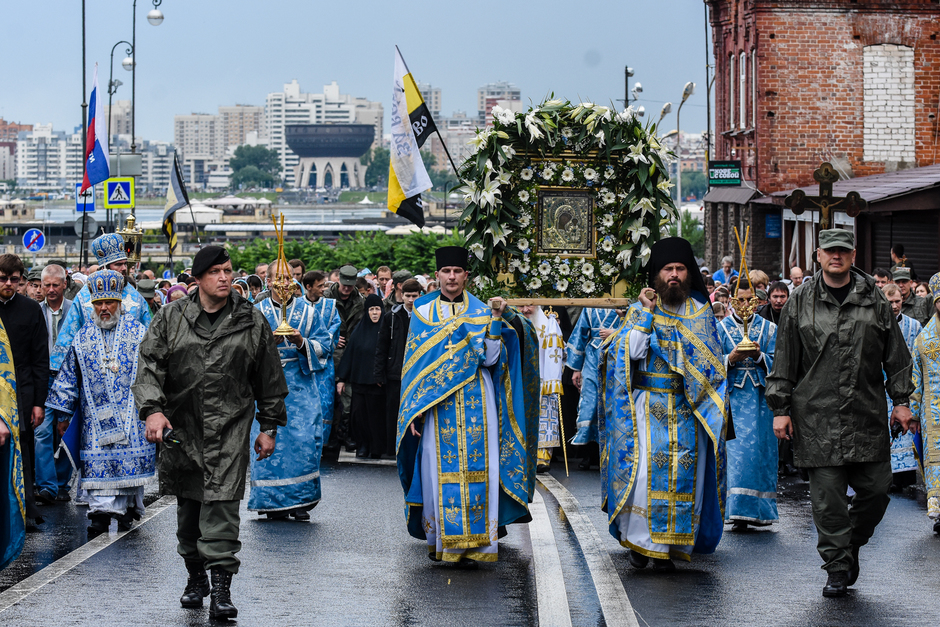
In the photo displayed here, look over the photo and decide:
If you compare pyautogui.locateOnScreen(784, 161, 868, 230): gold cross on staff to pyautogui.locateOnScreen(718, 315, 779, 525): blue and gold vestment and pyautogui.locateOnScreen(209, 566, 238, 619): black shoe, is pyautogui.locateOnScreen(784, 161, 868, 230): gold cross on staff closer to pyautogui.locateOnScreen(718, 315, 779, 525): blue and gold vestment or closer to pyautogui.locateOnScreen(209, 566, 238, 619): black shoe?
pyautogui.locateOnScreen(718, 315, 779, 525): blue and gold vestment

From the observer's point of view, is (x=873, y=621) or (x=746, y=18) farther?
(x=746, y=18)

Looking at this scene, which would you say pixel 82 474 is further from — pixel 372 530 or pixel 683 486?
pixel 683 486

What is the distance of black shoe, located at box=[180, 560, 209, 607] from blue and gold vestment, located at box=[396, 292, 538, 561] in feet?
5.10

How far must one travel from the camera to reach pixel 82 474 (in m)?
9.90

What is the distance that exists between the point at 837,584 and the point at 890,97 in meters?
26.2

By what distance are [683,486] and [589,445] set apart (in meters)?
5.20

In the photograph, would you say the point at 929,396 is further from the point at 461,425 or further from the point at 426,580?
the point at 426,580

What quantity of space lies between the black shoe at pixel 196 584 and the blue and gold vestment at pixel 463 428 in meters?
1.56

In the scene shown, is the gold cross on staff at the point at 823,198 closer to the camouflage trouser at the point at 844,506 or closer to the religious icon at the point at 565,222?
the religious icon at the point at 565,222

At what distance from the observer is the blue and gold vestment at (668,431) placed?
27.7 ft

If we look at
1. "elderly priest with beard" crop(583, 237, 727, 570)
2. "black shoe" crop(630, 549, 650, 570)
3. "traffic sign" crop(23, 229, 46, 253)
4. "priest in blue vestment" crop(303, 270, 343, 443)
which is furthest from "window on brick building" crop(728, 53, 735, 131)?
"black shoe" crop(630, 549, 650, 570)

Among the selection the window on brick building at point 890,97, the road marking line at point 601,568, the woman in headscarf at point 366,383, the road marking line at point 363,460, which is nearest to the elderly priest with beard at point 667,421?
the road marking line at point 601,568

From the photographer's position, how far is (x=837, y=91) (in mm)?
32281

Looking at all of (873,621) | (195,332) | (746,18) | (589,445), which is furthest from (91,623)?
(746,18)
